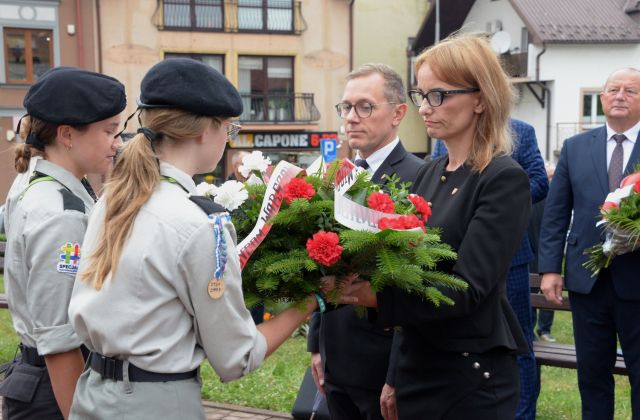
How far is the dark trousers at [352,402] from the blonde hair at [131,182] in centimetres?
157

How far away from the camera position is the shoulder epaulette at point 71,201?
283 centimetres

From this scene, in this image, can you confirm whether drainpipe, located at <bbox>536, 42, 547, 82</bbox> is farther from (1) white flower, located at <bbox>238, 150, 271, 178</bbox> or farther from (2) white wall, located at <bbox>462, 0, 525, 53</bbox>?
(1) white flower, located at <bbox>238, 150, 271, 178</bbox>

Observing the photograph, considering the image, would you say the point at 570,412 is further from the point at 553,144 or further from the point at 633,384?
the point at 553,144

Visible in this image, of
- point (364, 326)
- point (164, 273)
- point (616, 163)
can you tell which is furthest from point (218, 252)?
point (616, 163)

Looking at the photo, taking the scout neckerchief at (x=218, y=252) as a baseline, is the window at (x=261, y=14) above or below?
above

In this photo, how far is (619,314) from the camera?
446cm

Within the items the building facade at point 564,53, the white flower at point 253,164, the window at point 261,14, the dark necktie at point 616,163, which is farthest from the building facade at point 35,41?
the white flower at point 253,164

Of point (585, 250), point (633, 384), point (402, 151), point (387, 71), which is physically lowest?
point (633, 384)

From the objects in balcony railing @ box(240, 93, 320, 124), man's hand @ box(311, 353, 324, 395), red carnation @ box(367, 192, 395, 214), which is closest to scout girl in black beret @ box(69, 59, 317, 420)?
red carnation @ box(367, 192, 395, 214)

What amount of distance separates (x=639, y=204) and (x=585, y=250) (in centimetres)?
56

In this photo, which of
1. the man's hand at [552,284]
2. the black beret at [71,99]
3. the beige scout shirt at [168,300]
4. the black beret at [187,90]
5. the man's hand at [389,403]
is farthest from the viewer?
the man's hand at [552,284]

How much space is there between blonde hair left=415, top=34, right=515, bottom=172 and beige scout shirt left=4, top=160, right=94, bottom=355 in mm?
1369

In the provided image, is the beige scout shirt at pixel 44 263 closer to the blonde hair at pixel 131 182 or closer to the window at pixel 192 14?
the blonde hair at pixel 131 182

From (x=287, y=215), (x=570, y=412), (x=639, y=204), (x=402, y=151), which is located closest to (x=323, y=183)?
(x=287, y=215)
